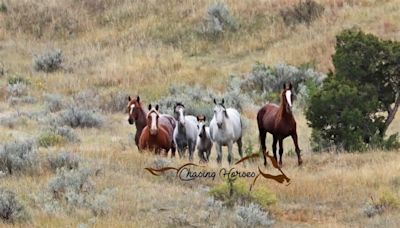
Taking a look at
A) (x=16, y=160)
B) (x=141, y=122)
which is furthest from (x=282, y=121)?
(x=16, y=160)

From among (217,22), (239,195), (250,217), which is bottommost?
(250,217)

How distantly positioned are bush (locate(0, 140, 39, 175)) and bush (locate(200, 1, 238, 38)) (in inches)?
858

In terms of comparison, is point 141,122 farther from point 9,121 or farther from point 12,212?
point 12,212

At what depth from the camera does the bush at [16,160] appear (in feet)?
43.8

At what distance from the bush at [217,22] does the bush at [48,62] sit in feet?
21.6

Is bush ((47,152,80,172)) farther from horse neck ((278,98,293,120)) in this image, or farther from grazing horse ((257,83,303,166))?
horse neck ((278,98,293,120))

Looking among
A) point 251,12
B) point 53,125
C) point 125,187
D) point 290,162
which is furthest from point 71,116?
point 251,12

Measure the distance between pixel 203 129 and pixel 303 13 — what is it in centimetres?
1772

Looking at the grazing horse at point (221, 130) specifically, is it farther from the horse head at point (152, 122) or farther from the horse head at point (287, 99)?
the horse head at point (152, 122)

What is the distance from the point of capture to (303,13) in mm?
34875

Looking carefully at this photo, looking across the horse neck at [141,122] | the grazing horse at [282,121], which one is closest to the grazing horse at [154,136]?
the horse neck at [141,122]

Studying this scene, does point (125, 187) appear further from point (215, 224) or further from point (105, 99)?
point (105, 99)

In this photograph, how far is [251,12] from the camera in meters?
36.1

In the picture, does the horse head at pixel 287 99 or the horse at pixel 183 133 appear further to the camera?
the horse at pixel 183 133
